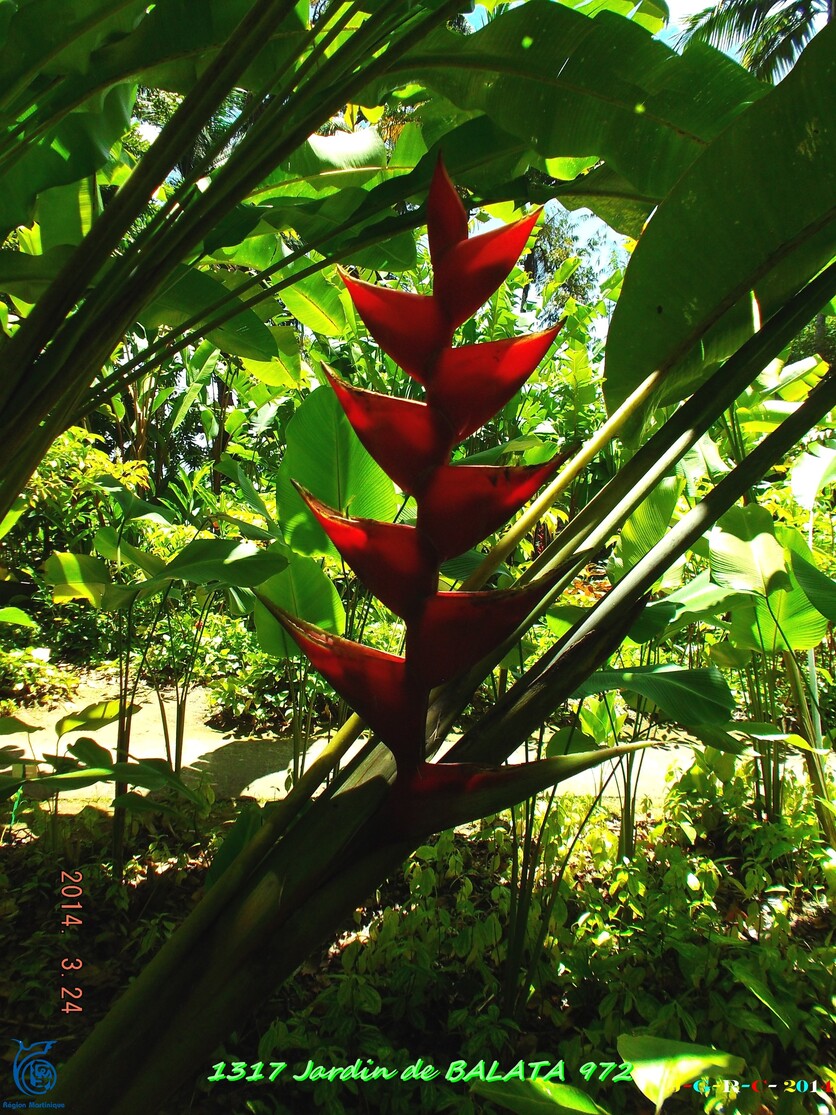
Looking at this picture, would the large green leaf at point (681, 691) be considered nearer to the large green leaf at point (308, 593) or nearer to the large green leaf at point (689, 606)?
the large green leaf at point (689, 606)

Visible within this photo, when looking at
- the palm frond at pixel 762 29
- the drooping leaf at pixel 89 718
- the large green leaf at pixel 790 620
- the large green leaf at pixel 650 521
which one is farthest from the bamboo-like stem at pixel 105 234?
the palm frond at pixel 762 29

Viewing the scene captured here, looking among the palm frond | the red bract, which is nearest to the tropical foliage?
the red bract

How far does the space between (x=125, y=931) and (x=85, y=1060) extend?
1.41m

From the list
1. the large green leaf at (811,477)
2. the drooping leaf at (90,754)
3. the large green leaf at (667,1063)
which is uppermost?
the large green leaf at (811,477)

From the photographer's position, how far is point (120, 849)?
62.4 inches

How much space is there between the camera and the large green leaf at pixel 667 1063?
1.84 ft

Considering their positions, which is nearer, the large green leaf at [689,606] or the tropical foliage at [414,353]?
the tropical foliage at [414,353]

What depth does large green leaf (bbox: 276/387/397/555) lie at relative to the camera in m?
1.27

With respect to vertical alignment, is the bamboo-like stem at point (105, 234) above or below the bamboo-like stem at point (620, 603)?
above

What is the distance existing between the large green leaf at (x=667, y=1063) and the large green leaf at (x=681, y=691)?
0.49m

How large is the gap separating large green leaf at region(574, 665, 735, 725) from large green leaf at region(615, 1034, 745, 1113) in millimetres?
490

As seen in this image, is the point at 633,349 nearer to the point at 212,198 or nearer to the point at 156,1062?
the point at 212,198

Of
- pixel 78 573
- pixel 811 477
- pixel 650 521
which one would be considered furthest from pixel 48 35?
pixel 811 477

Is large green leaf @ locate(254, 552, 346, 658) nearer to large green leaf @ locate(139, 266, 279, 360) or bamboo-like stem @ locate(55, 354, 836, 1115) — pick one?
large green leaf @ locate(139, 266, 279, 360)
